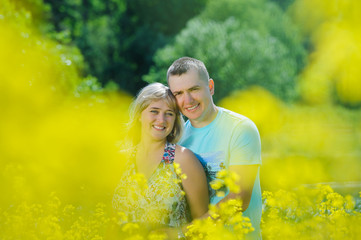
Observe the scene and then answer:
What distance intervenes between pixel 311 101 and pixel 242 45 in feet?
35.6

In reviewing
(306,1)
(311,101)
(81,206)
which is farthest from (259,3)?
(81,206)

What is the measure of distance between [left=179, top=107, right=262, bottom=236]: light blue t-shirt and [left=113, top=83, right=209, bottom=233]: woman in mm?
206

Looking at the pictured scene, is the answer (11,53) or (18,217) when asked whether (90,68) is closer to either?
(11,53)

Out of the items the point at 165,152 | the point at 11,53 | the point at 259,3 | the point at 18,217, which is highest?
the point at 259,3

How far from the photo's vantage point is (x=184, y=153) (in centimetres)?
330

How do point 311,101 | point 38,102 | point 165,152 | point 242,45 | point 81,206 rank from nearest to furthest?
point 165,152
point 81,206
point 38,102
point 242,45
point 311,101

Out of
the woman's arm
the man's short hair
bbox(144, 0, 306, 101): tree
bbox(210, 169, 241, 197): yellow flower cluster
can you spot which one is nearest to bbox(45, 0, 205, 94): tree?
bbox(144, 0, 306, 101): tree

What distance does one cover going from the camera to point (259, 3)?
30.2 meters

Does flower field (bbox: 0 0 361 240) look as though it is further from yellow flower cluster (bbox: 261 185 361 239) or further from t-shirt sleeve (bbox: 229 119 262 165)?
t-shirt sleeve (bbox: 229 119 262 165)

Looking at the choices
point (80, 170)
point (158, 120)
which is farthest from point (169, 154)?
point (80, 170)

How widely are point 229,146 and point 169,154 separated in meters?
0.46

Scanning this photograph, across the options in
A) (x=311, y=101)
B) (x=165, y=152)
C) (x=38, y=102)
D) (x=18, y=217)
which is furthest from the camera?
(x=311, y=101)

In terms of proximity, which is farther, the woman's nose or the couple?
the woman's nose

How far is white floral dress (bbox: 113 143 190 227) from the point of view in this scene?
319 centimetres
